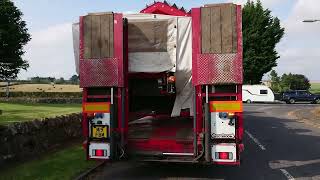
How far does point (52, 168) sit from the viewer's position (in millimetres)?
10906

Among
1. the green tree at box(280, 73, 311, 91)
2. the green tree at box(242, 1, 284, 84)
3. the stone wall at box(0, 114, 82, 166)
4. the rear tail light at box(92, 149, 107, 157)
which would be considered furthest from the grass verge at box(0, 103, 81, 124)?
the green tree at box(280, 73, 311, 91)

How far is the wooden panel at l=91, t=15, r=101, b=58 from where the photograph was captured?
31.8 feet

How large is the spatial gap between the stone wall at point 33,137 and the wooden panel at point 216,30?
17.9 ft

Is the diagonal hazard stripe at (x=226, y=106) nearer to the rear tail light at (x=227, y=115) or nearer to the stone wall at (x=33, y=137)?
the rear tail light at (x=227, y=115)

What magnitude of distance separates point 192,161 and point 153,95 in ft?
12.8

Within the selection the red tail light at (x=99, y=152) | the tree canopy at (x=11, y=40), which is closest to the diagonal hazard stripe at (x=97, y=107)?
the red tail light at (x=99, y=152)

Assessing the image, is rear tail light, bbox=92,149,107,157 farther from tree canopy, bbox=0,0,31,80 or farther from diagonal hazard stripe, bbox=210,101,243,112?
tree canopy, bbox=0,0,31,80

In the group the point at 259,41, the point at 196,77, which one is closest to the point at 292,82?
the point at 259,41

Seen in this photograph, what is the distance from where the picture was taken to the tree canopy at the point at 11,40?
48062 millimetres

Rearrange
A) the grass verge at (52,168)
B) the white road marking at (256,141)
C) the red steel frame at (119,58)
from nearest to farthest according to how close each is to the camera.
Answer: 1. the red steel frame at (119,58)
2. the grass verge at (52,168)
3. the white road marking at (256,141)

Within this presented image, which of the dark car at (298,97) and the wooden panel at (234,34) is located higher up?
the wooden panel at (234,34)

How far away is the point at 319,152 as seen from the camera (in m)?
14.7

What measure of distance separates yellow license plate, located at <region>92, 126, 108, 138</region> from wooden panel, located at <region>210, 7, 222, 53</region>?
9.20ft

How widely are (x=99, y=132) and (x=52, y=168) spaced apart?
193 centimetres
